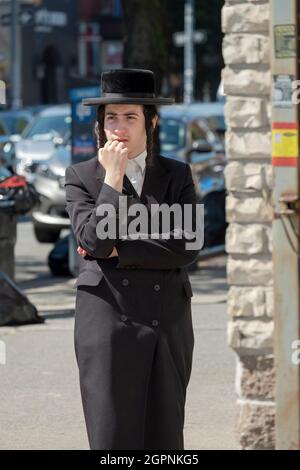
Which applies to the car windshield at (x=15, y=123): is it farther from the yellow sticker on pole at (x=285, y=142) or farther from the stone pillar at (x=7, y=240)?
the yellow sticker on pole at (x=285, y=142)

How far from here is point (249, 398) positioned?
21.7 feet

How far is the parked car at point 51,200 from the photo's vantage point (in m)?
17.8

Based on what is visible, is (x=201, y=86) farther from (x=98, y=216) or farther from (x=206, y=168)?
(x=98, y=216)

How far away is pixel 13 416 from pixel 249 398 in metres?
1.66

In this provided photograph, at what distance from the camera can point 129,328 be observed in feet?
15.9

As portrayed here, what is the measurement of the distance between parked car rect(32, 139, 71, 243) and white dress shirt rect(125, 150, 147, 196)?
12274 millimetres

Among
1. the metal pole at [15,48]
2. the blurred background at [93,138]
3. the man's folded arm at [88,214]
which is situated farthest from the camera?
the metal pole at [15,48]

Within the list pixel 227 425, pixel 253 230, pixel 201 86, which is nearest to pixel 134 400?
pixel 253 230

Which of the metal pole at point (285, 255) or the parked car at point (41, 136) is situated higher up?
the metal pole at point (285, 255)

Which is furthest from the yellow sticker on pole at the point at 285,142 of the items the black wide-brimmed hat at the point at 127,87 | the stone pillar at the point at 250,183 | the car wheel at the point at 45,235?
the car wheel at the point at 45,235

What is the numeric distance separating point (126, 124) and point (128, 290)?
2.00 feet

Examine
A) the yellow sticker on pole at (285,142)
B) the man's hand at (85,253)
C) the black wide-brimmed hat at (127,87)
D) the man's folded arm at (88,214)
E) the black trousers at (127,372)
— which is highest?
the black wide-brimmed hat at (127,87)

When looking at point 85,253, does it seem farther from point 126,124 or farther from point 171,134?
point 171,134

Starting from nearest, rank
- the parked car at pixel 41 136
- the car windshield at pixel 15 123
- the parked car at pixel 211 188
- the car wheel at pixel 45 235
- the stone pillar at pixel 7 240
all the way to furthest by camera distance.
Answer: the stone pillar at pixel 7 240 → the parked car at pixel 211 188 → the car wheel at pixel 45 235 → the parked car at pixel 41 136 → the car windshield at pixel 15 123
